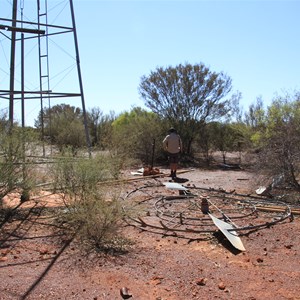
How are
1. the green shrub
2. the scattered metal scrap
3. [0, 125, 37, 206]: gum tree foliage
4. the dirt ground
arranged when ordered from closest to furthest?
the dirt ground → the green shrub → the scattered metal scrap → [0, 125, 37, 206]: gum tree foliage

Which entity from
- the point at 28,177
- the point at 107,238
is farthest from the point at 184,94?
the point at 107,238

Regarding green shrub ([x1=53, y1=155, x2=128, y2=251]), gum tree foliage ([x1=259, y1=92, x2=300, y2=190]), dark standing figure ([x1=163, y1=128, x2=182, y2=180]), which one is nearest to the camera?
green shrub ([x1=53, y1=155, x2=128, y2=251])

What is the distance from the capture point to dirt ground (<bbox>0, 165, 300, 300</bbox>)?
4305 millimetres

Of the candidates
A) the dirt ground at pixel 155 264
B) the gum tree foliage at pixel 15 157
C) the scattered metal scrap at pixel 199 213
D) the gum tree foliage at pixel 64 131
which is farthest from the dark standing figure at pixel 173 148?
the gum tree foliage at pixel 15 157

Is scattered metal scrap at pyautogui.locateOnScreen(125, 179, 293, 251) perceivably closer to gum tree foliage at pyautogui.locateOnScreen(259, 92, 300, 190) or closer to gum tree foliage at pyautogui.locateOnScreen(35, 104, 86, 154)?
gum tree foliage at pyautogui.locateOnScreen(259, 92, 300, 190)

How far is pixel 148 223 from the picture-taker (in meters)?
7.49

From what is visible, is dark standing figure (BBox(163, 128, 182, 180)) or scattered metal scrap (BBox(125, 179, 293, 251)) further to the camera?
dark standing figure (BBox(163, 128, 182, 180))

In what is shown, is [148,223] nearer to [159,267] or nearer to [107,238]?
[107,238]

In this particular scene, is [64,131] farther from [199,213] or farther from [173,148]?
[199,213]

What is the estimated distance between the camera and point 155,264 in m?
5.19

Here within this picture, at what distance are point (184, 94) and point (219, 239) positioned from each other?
15801mm

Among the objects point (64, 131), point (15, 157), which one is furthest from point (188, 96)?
point (15, 157)

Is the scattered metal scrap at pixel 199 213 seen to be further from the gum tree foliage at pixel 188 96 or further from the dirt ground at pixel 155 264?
the gum tree foliage at pixel 188 96

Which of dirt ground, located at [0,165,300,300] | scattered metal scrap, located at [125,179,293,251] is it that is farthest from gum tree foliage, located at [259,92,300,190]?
dirt ground, located at [0,165,300,300]
